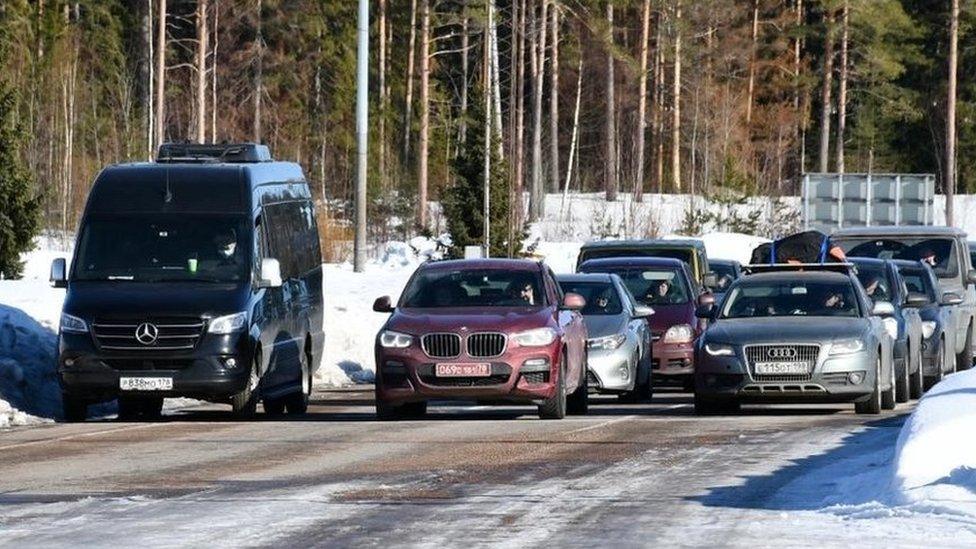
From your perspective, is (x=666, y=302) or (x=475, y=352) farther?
(x=666, y=302)

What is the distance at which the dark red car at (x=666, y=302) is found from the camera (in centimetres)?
2814

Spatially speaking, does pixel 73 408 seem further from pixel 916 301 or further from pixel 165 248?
pixel 916 301

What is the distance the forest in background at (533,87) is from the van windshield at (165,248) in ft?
167

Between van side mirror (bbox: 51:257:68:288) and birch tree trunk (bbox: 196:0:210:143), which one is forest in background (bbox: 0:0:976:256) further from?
van side mirror (bbox: 51:257:68:288)

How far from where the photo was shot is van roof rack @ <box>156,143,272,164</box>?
24.8 metres

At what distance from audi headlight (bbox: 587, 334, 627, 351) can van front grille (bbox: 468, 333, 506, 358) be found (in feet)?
12.5

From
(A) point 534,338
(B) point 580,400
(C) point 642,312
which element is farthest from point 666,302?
(A) point 534,338

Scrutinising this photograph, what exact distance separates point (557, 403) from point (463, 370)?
1080mm

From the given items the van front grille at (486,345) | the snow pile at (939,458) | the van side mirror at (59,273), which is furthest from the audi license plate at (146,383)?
the snow pile at (939,458)

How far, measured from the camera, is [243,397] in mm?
22281

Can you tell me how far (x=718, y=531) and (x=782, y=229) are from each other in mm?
69628

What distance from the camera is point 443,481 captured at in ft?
47.4

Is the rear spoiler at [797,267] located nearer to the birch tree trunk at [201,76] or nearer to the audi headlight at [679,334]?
the audi headlight at [679,334]

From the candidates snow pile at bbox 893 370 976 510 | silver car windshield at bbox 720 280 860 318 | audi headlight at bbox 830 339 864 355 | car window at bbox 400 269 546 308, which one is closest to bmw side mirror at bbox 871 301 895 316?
silver car windshield at bbox 720 280 860 318
